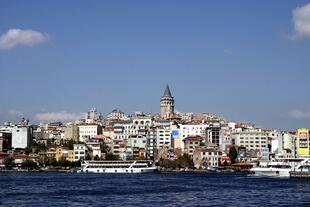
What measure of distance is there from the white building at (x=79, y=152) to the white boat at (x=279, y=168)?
34387 mm

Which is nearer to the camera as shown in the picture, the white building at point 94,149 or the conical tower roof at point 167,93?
the white building at point 94,149

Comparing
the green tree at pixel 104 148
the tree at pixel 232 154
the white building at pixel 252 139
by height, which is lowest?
the tree at pixel 232 154

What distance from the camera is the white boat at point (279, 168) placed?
62625 millimetres

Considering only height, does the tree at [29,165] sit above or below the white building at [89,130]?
below

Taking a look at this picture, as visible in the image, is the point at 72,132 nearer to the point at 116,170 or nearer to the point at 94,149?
the point at 94,149

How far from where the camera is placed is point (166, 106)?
139 meters

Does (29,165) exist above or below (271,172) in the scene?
above

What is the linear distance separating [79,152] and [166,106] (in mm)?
45889

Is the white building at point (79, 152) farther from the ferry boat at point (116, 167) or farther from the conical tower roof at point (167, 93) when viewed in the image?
the conical tower roof at point (167, 93)

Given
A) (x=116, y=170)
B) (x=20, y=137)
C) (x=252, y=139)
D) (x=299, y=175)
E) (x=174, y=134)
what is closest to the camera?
(x=299, y=175)

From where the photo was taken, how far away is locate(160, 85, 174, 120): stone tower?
5458 inches

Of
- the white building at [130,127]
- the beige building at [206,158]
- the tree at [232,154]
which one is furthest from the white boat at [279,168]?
the white building at [130,127]

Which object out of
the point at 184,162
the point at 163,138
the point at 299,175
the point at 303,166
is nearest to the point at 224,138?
the point at 163,138

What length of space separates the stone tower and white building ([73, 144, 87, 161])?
43948 millimetres
